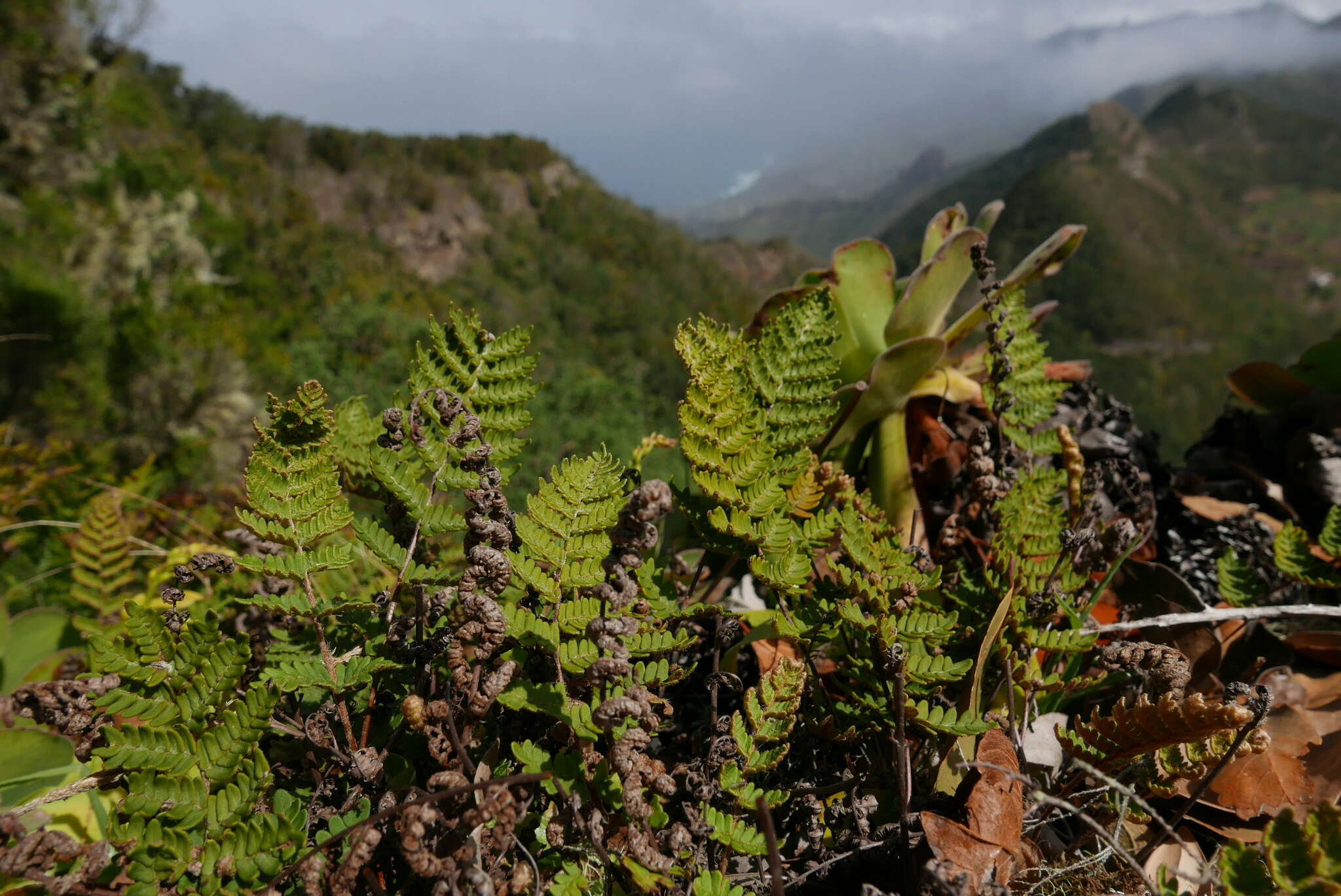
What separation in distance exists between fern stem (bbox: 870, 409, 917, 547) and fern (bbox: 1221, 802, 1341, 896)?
57 centimetres

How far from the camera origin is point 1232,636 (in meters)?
1.00

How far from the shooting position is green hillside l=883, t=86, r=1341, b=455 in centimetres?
5281

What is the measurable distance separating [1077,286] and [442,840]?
63.9 meters

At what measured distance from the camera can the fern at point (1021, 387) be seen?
99cm

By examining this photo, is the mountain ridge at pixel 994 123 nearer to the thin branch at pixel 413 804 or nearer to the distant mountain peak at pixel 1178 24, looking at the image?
the distant mountain peak at pixel 1178 24

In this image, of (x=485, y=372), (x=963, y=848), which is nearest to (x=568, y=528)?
(x=485, y=372)

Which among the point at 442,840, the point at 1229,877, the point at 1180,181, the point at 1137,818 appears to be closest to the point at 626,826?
→ the point at 442,840

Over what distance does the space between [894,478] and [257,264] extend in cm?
2237

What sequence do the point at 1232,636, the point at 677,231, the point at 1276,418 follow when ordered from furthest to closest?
the point at 677,231 → the point at 1276,418 → the point at 1232,636

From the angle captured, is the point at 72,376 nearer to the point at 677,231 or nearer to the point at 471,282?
the point at 471,282

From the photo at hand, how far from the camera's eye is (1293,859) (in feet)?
1.65

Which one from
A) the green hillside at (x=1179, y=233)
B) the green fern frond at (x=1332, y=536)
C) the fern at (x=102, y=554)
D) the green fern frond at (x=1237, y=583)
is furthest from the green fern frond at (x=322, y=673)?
Answer: the green hillside at (x=1179, y=233)

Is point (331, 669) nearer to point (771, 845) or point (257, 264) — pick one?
point (771, 845)

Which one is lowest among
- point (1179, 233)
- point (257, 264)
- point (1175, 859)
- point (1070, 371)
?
point (1175, 859)
